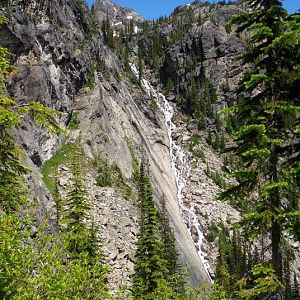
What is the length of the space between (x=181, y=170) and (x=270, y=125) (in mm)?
87789

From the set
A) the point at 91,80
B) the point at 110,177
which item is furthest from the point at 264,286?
the point at 91,80

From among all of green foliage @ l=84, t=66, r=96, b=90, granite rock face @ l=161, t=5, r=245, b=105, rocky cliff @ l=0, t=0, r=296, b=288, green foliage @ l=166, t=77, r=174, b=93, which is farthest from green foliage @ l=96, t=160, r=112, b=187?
green foliage @ l=166, t=77, r=174, b=93

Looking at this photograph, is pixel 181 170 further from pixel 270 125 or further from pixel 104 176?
pixel 270 125

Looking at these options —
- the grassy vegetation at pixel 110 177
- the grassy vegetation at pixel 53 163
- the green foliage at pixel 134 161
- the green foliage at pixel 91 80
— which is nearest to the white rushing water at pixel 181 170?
the green foliage at pixel 134 161

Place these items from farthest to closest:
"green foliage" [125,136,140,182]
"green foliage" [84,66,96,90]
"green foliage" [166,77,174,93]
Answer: "green foliage" [166,77,174,93], "green foliage" [84,66,96,90], "green foliage" [125,136,140,182]

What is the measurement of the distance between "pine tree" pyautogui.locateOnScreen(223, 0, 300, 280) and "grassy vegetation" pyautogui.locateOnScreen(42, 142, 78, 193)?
4331cm

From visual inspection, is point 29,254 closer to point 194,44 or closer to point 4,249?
point 4,249

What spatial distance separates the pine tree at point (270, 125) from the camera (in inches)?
425

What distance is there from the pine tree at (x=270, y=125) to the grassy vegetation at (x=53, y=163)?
4331 centimetres

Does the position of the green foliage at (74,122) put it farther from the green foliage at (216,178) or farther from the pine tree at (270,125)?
the pine tree at (270,125)

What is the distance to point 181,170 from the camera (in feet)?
325

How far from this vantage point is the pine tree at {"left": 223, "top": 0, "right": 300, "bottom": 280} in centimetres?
1079

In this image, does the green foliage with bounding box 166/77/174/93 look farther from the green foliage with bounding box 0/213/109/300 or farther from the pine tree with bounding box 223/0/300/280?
the green foliage with bounding box 0/213/109/300

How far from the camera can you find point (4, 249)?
29.2ft
